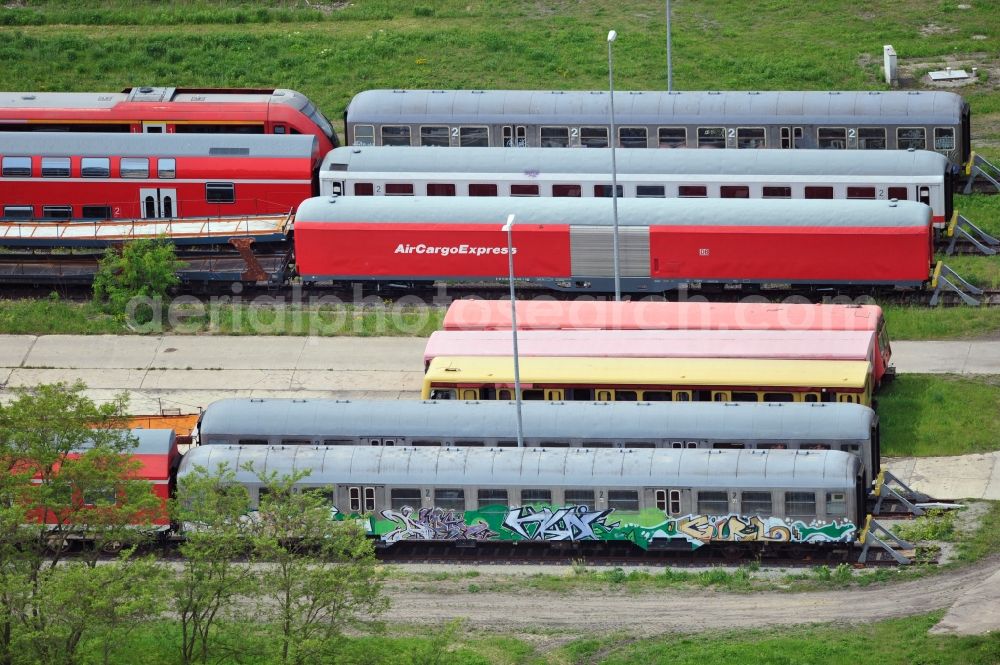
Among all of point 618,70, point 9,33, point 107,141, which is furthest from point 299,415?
point 9,33

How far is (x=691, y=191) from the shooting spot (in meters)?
83.3

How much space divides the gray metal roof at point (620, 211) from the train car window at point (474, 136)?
27.9 ft

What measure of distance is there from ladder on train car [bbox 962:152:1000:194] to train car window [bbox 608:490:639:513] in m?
30.3

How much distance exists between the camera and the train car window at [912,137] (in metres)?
87.0

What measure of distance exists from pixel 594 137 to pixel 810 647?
1430 inches

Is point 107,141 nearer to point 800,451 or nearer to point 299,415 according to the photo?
point 299,415

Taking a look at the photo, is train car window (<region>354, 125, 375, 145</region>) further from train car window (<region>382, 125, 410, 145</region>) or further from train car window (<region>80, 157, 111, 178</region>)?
train car window (<region>80, 157, 111, 178</region>)

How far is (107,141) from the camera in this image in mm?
86750

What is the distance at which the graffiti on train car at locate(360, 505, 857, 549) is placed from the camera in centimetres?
6225

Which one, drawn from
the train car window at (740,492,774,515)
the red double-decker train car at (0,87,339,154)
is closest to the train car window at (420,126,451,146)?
the red double-decker train car at (0,87,339,154)

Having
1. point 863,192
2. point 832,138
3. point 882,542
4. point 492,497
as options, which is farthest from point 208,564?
point 832,138

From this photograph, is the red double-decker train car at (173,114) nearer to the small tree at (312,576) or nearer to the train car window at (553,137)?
the train car window at (553,137)

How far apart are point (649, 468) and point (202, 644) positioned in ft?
45.2

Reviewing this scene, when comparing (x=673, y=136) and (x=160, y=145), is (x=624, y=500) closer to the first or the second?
(x=673, y=136)
